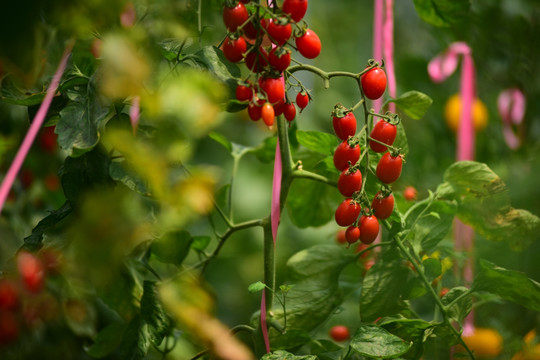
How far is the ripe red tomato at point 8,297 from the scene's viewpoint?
0.44 meters

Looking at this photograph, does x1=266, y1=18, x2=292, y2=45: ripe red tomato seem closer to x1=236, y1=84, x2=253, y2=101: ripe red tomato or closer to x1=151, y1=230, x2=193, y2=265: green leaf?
x1=236, y1=84, x2=253, y2=101: ripe red tomato

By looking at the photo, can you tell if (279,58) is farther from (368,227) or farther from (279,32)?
(368,227)

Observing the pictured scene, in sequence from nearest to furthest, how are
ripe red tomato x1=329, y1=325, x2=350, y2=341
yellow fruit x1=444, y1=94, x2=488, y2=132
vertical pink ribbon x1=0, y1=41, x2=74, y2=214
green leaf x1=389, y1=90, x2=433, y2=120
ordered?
vertical pink ribbon x1=0, y1=41, x2=74, y2=214 < green leaf x1=389, y1=90, x2=433, y2=120 < ripe red tomato x1=329, y1=325, x2=350, y2=341 < yellow fruit x1=444, y1=94, x2=488, y2=132

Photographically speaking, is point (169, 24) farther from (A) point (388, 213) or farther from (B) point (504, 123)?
(B) point (504, 123)

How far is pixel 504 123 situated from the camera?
97 centimetres

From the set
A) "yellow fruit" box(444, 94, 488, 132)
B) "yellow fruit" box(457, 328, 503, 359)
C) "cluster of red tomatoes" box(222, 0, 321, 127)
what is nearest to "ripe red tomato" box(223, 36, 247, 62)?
"cluster of red tomatoes" box(222, 0, 321, 127)

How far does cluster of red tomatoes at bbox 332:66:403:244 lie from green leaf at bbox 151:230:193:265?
0.16 m

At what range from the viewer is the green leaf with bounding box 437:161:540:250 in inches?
21.4

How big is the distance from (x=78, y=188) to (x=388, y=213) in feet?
0.77

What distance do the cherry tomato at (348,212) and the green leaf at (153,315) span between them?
16 centimetres

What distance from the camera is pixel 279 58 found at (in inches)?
17.3

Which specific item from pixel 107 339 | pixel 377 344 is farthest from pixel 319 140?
pixel 107 339

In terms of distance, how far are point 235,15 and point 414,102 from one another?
0.17 m

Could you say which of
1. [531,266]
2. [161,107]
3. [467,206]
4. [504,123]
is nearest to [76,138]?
[161,107]
